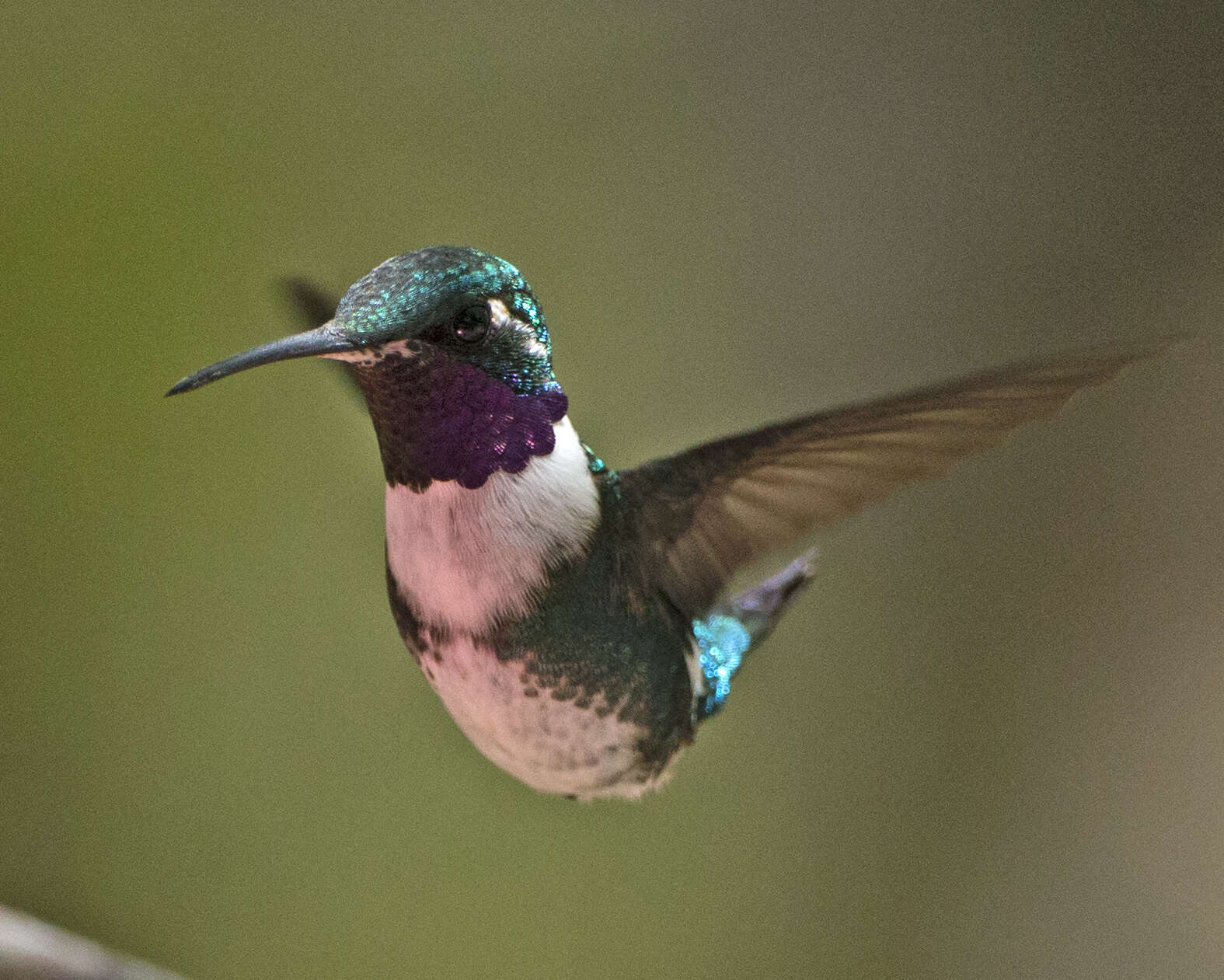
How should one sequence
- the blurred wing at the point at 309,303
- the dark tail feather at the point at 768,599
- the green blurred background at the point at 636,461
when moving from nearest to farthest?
the blurred wing at the point at 309,303, the dark tail feather at the point at 768,599, the green blurred background at the point at 636,461

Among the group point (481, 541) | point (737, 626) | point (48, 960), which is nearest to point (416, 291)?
point (481, 541)

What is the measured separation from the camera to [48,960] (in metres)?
0.77

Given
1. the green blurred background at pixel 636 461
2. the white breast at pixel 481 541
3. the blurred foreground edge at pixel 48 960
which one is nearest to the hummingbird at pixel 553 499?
the white breast at pixel 481 541

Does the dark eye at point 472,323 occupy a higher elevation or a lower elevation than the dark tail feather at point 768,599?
higher

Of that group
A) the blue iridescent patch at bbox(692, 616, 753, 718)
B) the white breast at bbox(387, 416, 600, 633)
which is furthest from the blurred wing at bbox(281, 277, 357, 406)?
the blue iridescent patch at bbox(692, 616, 753, 718)

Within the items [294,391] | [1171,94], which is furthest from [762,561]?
[1171,94]

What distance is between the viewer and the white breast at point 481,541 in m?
0.75

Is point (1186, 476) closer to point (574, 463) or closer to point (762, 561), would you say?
point (762, 561)

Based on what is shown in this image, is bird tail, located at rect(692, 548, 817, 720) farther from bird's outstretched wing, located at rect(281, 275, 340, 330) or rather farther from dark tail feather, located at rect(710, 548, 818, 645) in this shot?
bird's outstretched wing, located at rect(281, 275, 340, 330)

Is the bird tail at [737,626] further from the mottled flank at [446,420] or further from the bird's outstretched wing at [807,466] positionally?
the mottled flank at [446,420]

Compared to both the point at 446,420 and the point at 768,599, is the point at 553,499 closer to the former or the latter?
the point at 446,420

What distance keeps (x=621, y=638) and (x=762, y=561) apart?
0.40 feet

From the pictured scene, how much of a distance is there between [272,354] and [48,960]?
443mm

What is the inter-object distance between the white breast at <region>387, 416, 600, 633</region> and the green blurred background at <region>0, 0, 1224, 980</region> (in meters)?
0.95
